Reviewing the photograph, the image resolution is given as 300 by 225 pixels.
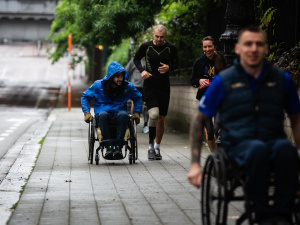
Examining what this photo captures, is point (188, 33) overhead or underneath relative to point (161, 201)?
overhead

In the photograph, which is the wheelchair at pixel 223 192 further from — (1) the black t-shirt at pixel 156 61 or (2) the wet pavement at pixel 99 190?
(1) the black t-shirt at pixel 156 61

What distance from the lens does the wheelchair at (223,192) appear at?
4.84m

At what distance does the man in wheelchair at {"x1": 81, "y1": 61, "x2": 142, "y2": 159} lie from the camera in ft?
34.0

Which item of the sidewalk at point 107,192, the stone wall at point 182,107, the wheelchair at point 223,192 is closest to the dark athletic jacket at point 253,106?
the wheelchair at point 223,192

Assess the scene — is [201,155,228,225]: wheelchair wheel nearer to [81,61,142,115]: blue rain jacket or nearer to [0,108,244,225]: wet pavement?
[0,108,244,225]: wet pavement

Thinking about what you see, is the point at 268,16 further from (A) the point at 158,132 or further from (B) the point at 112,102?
(B) the point at 112,102

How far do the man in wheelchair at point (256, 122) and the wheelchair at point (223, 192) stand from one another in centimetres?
6

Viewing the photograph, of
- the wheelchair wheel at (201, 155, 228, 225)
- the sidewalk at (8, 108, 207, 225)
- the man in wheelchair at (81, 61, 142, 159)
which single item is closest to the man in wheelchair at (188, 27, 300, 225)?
the wheelchair wheel at (201, 155, 228, 225)

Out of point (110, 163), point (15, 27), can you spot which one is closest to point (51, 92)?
point (110, 163)

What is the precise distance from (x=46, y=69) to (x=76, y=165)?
56952 mm

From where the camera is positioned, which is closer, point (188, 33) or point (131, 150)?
point (131, 150)

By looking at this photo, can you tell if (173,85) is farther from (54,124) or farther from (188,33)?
(54,124)

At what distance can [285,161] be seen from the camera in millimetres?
4723

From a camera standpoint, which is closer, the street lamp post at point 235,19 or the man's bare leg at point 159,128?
the street lamp post at point 235,19
